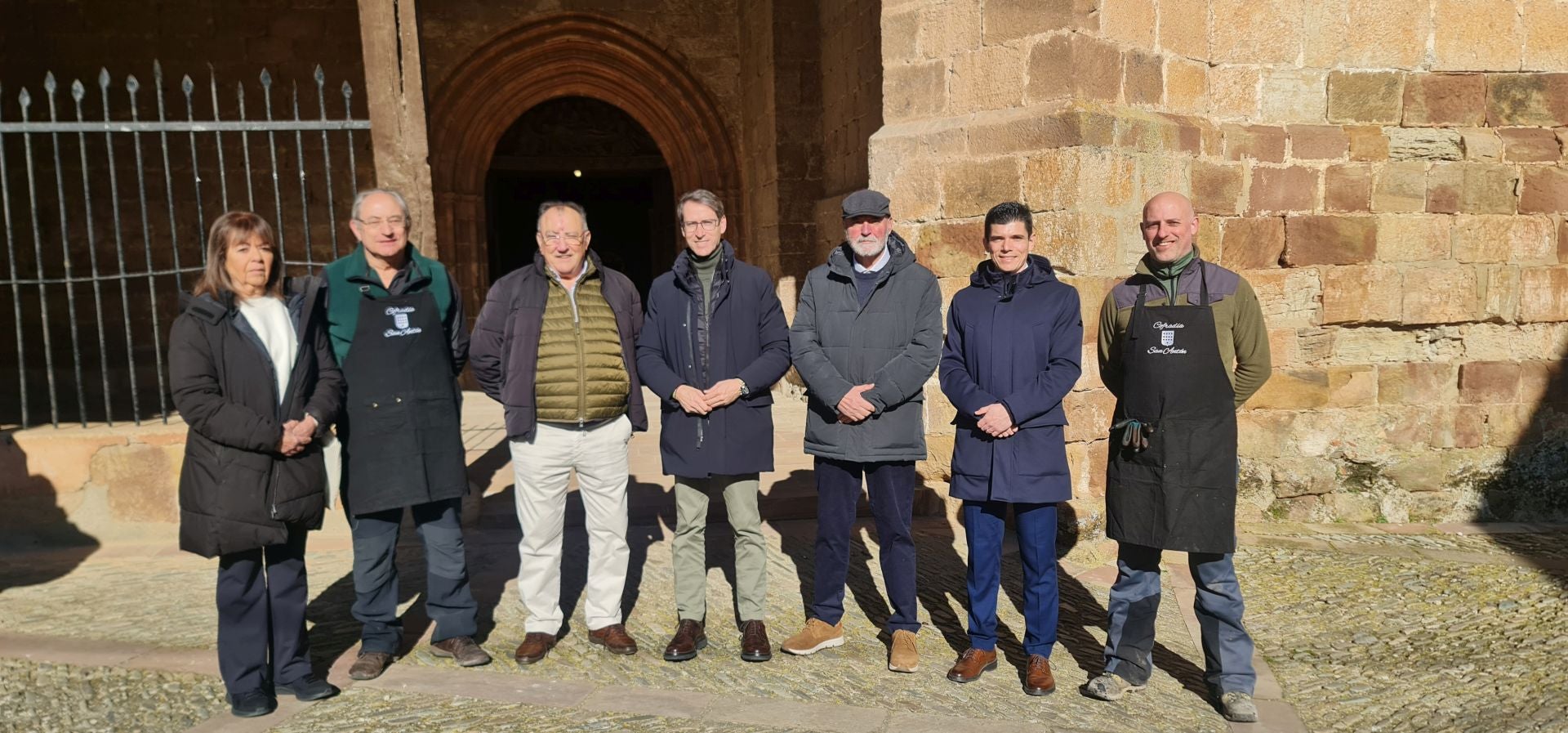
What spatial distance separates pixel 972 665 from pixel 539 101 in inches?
387

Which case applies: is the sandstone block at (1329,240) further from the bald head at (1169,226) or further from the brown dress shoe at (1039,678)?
the brown dress shoe at (1039,678)

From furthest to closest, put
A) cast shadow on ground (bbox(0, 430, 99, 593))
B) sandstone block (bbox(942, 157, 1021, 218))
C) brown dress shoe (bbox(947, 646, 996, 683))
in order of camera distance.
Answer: cast shadow on ground (bbox(0, 430, 99, 593))
sandstone block (bbox(942, 157, 1021, 218))
brown dress shoe (bbox(947, 646, 996, 683))

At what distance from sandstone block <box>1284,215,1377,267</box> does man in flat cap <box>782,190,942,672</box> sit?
3013 millimetres

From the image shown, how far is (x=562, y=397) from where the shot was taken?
358 centimetres

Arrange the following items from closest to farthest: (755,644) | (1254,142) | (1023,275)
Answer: (1023,275), (755,644), (1254,142)

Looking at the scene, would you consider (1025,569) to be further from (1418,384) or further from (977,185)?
(1418,384)

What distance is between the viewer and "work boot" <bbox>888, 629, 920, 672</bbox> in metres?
3.50

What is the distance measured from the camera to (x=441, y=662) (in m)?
3.65

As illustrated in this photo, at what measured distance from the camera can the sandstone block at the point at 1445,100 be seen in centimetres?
573

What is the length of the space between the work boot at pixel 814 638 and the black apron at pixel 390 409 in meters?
1.31

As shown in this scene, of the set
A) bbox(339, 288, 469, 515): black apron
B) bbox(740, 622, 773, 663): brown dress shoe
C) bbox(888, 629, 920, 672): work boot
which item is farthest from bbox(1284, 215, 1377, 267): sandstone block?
bbox(339, 288, 469, 515): black apron

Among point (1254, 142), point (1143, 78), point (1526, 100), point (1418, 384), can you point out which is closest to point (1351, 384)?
point (1418, 384)

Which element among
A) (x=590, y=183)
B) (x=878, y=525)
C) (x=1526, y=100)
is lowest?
(x=878, y=525)

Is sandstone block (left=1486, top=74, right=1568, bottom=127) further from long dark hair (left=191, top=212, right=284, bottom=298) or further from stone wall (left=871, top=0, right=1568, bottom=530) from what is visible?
long dark hair (left=191, top=212, right=284, bottom=298)
